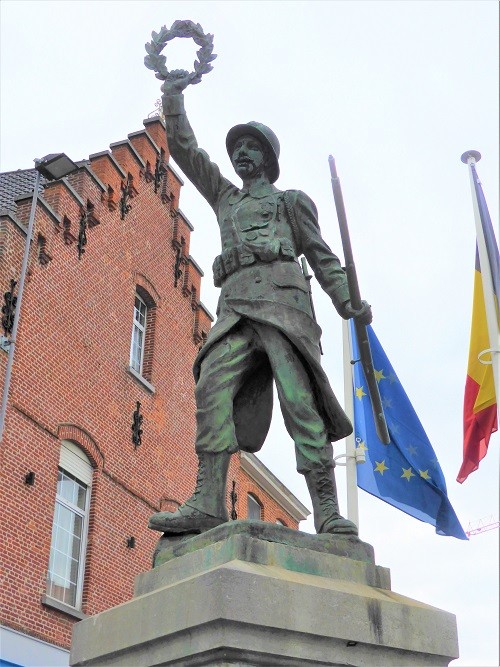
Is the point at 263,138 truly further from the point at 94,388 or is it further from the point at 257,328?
the point at 94,388

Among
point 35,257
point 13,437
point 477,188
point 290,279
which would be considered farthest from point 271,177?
point 35,257

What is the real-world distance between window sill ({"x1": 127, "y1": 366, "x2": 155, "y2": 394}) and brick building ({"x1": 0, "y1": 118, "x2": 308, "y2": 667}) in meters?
0.04

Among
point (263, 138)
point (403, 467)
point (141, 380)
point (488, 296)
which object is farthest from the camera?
point (141, 380)

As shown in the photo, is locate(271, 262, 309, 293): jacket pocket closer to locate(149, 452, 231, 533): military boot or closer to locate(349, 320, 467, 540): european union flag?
locate(149, 452, 231, 533): military boot

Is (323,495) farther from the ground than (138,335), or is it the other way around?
(138,335)

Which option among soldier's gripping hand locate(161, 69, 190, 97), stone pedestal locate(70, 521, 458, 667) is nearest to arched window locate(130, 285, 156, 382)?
soldier's gripping hand locate(161, 69, 190, 97)

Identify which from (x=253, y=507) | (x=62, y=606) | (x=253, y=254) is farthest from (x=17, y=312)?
(x=253, y=254)

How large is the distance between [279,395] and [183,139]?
1.61m

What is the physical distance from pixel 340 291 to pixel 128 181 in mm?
13754

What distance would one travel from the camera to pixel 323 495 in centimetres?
437

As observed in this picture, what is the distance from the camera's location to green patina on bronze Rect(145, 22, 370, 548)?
4.38 metres

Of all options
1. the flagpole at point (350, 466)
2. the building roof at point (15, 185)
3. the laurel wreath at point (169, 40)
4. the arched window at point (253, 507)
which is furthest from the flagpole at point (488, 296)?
the arched window at point (253, 507)

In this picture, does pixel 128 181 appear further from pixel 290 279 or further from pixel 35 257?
pixel 290 279

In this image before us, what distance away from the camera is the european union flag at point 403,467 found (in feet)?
35.9
